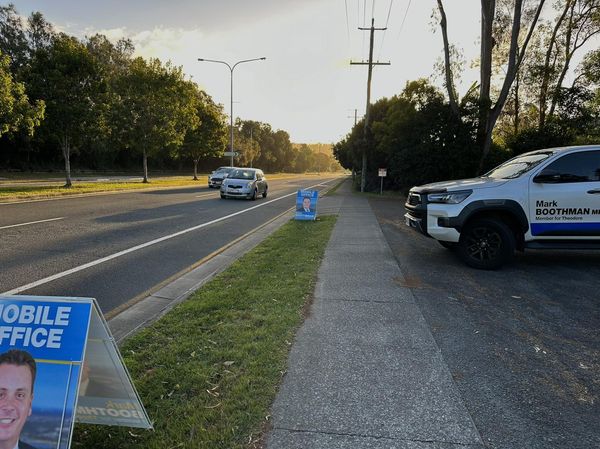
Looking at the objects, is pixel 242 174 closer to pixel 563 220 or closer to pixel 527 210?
pixel 527 210

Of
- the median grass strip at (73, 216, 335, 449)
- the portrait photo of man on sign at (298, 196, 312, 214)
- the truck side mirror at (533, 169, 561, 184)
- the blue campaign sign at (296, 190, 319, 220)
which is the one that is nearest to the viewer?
the median grass strip at (73, 216, 335, 449)

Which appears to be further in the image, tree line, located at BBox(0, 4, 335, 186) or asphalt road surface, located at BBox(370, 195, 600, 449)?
tree line, located at BBox(0, 4, 335, 186)

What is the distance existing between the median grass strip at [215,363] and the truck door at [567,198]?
3948 mm

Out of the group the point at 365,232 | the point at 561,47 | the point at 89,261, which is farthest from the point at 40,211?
the point at 561,47

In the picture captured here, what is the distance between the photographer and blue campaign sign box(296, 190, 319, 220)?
12.8 m

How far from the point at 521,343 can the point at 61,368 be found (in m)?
3.90

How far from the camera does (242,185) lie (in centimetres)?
2077

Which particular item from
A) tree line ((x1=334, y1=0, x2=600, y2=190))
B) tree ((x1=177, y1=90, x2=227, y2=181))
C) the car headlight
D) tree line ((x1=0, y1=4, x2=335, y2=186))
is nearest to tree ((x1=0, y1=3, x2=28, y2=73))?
tree line ((x1=0, y1=4, x2=335, y2=186))

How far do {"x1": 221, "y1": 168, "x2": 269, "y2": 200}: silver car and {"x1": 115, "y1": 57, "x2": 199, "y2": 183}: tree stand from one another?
→ 10.2 m

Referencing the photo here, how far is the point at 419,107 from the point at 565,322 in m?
20.9

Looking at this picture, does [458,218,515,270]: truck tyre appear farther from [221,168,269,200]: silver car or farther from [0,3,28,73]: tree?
[0,3,28,73]: tree

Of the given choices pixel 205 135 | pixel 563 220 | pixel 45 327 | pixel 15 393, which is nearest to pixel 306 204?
pixel 563 220

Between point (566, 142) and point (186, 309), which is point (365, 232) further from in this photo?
point (566, 142)

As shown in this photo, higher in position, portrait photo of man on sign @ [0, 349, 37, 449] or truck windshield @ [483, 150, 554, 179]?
truck windshield @ [483, 150, 554, 179]
